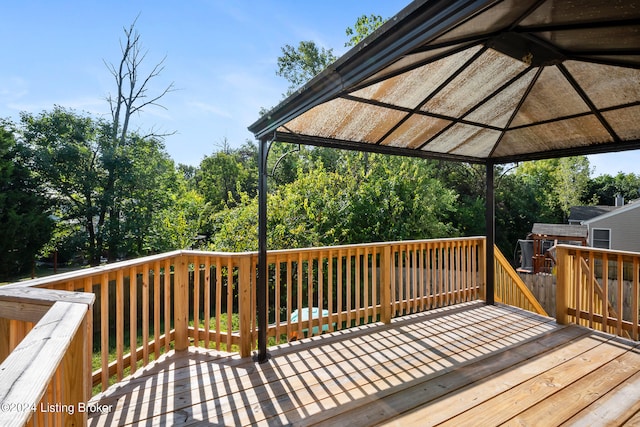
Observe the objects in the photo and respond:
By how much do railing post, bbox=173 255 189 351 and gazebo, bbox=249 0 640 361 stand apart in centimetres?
75

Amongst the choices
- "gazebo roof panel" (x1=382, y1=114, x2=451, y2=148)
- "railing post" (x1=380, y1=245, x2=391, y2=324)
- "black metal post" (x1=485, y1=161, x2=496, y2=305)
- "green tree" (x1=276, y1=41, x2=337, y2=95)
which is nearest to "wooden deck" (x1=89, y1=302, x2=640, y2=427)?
"railing post" (x1=380, y1=245, x2=391, y2=324)

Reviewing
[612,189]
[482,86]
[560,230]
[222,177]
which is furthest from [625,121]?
[612,189]

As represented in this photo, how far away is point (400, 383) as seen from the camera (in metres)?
2.61

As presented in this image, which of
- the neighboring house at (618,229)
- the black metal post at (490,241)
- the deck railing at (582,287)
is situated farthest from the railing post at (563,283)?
the neighboring house at (618,229)

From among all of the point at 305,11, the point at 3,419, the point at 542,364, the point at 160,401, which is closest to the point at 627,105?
the point at 542,364

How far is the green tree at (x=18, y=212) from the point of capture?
34.5ft

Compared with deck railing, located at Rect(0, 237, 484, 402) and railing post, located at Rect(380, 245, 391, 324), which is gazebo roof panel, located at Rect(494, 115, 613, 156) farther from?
railing post, located at Rect(380, 245, 391, 324)

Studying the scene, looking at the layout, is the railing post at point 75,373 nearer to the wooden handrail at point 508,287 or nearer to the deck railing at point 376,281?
the deck railing at point 376,281

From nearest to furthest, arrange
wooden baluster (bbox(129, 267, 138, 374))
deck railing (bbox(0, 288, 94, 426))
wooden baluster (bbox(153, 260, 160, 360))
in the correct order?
deck railing (bbox(0, 288, 94, 426)) < wooden baluster (bbox(129, 267, 138, 374)) < wooden baluster (bbox(153, 260, 160, 360))

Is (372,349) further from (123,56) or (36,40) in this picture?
(36,40)

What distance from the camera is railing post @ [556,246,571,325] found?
387 cm

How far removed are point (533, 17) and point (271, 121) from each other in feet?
6.32

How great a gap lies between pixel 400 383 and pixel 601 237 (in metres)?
17.2

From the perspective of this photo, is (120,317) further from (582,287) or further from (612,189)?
(612,189)
